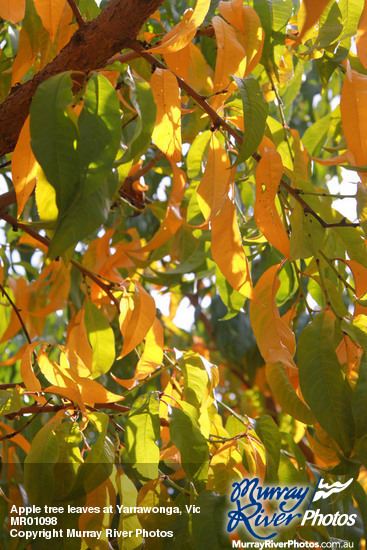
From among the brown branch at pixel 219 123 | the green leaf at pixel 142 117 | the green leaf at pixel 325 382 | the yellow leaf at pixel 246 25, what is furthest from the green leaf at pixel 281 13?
the green leaf at pixel 325 382

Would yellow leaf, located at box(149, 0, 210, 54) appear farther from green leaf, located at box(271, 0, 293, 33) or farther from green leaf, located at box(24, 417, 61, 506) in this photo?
green leaf, located at box(24, 417, 61, 506)

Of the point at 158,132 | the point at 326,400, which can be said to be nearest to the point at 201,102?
the point at 158,132

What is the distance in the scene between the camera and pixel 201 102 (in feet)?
2.13

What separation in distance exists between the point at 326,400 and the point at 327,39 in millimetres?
392

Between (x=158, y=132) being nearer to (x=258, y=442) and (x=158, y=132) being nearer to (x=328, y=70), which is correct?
(x=328, y=70)

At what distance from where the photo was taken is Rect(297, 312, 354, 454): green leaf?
54 cm

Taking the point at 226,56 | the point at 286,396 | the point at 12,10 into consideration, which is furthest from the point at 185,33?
the point at 286,396

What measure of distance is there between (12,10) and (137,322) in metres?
0.39

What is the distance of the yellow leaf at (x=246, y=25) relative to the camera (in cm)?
69

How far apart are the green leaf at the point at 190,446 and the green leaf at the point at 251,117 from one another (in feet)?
0.96

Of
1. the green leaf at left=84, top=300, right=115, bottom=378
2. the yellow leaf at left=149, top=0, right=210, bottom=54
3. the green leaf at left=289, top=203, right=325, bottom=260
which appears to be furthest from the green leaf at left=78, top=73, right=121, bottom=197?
the green leaf at left=84, top=300, right=115, bottom=378

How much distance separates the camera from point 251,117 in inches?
22.6

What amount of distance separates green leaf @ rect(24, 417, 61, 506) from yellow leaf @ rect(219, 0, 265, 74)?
48cm

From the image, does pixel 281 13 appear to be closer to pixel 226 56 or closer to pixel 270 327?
pixel 226 56
